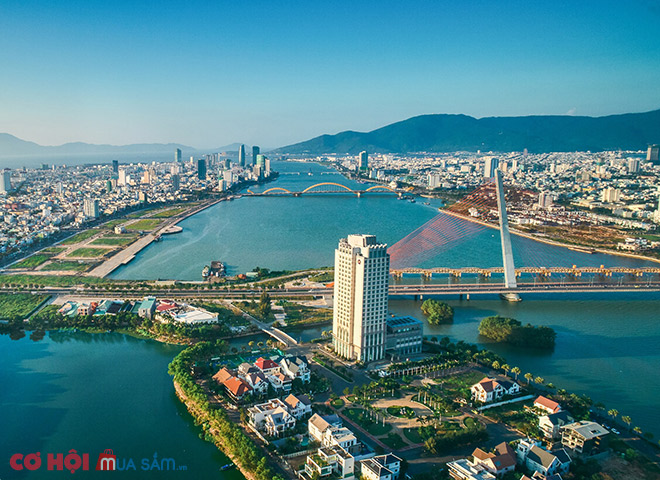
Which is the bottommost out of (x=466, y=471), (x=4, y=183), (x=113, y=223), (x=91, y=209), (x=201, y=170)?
(x=466, y=471)

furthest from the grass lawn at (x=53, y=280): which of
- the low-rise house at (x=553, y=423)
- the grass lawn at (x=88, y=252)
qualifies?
the low-rise house at (x=553, y=423)

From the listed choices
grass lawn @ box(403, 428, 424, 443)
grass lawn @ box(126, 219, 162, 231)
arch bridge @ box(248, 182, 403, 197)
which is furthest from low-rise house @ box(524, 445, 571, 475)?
arch bridge @ box(248, 182, 403, 197)

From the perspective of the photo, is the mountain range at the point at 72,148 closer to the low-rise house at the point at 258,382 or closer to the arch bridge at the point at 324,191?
the arch bridge at the point at 324,191

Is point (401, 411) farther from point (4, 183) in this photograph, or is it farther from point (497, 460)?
point (4, 183)

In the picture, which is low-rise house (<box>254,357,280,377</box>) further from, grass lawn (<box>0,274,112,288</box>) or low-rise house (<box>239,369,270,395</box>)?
grass lawn (<box>0,274,112,288</box>)

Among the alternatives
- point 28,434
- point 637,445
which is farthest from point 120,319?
point 637,445

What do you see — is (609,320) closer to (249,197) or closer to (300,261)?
(300,261)

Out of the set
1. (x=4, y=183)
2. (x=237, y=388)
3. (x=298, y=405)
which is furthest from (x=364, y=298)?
(x=4, y=183)
